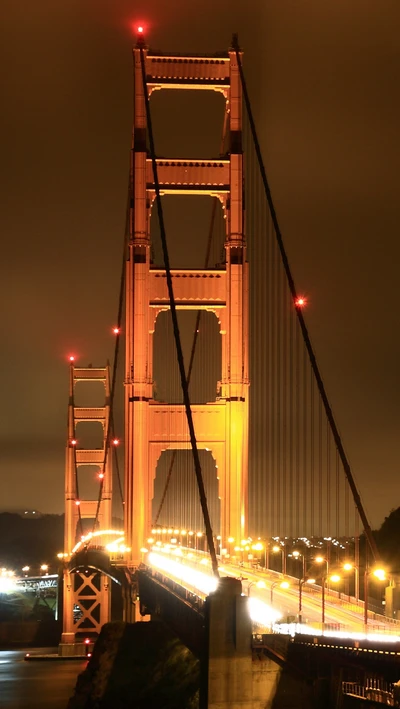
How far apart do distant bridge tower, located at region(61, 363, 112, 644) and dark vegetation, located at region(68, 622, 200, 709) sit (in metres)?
39.1

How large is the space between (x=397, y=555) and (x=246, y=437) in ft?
128

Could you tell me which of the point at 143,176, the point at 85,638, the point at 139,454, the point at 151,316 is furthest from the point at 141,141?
the point at 85,638

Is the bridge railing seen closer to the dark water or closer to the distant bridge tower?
the dark water

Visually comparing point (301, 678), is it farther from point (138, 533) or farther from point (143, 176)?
point (143, 176)

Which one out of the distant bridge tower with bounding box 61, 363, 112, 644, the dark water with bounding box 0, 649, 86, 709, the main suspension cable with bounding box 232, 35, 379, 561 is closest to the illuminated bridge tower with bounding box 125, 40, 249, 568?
the main suspension cable with bounding box 232, 35, 379, 561

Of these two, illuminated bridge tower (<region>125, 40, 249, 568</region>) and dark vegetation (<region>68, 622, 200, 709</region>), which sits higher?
illuminated bridge tower (<region>125, 40, 249, 568</region>)

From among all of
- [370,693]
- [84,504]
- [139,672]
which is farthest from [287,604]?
[84,504]

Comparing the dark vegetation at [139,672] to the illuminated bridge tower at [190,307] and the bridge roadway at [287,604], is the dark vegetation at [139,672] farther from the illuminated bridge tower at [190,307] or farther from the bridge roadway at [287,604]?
the illuminated bridge tower at [190,307]

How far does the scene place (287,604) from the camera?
3753cm

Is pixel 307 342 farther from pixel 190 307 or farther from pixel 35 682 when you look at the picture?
pixel 35 682

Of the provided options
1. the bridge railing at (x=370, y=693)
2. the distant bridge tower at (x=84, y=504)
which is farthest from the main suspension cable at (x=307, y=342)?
the distant bridge tower at (x=84, y=504)

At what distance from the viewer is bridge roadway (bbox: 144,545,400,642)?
29844 millimetres

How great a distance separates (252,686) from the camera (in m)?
26.2

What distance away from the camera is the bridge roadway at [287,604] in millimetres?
29844
